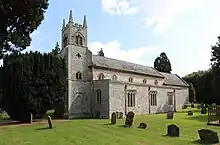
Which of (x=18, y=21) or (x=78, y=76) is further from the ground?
(x=18, y=21)

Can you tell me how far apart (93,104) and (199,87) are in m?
40.7

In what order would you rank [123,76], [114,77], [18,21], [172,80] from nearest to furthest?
[18,21] < [114,77] < [123,76] < [172,80]

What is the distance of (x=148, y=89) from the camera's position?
4328cm

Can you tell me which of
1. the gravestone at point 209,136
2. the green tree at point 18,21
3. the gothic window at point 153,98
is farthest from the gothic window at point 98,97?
A: the gravestone at point 209,136

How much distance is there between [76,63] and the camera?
3812 centimetres

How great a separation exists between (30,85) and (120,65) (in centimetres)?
1960

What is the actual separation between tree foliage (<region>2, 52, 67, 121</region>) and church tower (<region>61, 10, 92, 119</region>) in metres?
4.48

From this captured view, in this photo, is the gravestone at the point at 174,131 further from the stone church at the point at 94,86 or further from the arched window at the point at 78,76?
the arched window at the point at 78,76

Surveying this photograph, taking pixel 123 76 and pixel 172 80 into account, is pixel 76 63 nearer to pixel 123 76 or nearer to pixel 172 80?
pixel 123 76

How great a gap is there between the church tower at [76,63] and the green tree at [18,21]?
18595mm

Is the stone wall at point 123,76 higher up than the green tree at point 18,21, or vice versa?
the green tree at point 18,21

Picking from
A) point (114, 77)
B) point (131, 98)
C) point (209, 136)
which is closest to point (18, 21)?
point (209, 136)

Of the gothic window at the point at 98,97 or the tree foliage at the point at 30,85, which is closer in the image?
the tree foliage at the point at 30,85

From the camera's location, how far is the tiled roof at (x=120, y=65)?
41.7 m
